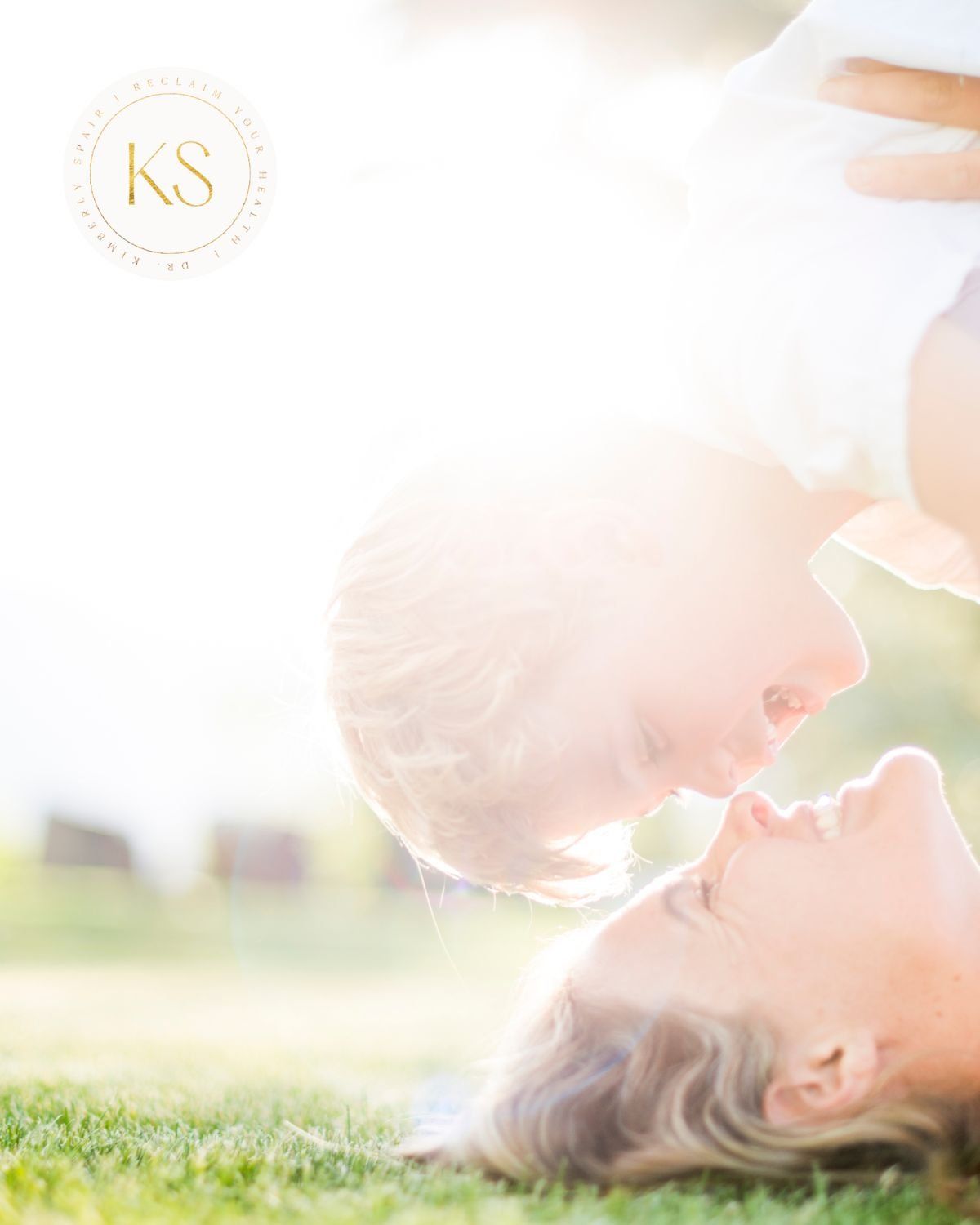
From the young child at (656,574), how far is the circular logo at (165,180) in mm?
1763

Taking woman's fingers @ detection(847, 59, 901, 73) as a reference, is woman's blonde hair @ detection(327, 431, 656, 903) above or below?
below

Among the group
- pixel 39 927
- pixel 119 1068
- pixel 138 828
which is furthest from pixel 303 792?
pixel 119 1068

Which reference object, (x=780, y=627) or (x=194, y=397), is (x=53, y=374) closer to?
(x=194, y=397)

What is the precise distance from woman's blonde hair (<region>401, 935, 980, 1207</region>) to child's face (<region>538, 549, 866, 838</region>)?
1.48 ft

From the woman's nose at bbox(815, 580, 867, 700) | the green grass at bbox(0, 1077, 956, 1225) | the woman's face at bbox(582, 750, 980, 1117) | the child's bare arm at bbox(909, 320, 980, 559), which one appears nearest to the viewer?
the green grass at bbox(0, 1077, 956, 1225)

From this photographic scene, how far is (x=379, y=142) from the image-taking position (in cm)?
1010

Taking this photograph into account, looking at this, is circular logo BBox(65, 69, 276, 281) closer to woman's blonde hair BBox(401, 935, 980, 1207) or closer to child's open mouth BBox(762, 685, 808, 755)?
child's open mouth BBox(762, 685, 808, 755)

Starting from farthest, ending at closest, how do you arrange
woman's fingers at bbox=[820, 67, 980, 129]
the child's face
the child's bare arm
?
the child's face → woman's fingers at bbox=[820, 67, 980, 129] → the child's bare arm

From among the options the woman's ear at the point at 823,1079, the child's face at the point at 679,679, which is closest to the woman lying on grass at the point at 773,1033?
the woman's ear at the point at 823,1079

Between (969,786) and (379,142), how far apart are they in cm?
1333

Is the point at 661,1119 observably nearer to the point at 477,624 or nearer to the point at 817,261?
the point at 477,624

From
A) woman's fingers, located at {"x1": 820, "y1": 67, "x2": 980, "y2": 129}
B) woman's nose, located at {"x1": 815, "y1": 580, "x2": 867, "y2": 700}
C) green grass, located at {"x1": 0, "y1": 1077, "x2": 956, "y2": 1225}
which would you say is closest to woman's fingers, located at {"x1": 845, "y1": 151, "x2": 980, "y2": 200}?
woman's fingers, located at {"x1": 820, "y1": 67, "x2": 980, "y2": 129}

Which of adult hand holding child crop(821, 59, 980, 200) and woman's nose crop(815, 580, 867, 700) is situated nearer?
adult hand holding child crop(821, 59, 980, 200)

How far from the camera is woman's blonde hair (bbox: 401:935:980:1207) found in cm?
225
